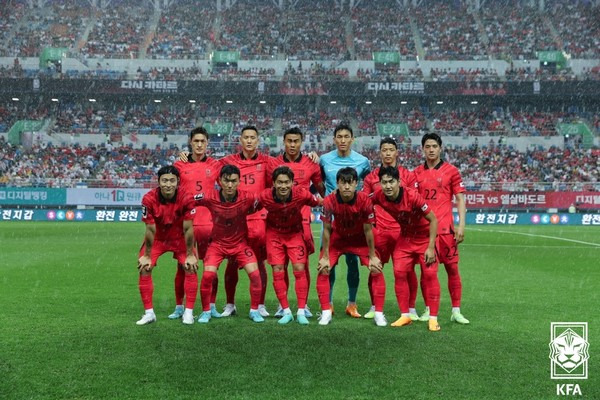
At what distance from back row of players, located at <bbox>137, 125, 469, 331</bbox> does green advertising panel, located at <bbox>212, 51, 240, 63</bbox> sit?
41.9 meters

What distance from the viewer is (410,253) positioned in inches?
298

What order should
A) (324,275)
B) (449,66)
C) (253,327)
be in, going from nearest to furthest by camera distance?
(253,327) < (324,275) < (449,66)

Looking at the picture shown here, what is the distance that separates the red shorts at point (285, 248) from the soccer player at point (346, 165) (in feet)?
2.62

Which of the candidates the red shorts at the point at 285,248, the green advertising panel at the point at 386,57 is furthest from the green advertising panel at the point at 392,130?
the red shorts at the point at 285,248

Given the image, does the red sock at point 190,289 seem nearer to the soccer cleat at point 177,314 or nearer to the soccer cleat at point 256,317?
the soccer cleat at point 177,314

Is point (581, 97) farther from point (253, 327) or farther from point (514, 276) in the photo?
point (253, 327)

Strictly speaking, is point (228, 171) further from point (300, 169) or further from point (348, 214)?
point (348, 214)

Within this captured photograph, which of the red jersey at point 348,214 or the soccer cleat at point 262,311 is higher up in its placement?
the red jersey at point 348,214

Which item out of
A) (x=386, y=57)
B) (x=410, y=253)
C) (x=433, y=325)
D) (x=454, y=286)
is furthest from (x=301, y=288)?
(x=386, y=57)

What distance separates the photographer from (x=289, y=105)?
1912 inches

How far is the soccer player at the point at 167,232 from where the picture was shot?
24.1 ft

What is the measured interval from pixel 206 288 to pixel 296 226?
128 cm

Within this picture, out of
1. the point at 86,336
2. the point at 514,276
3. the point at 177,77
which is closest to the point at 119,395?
the point at 86,336

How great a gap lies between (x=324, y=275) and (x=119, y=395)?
10.9 feet
